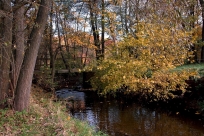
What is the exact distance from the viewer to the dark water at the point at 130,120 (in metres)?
7.85

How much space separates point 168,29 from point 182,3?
2.77 feet

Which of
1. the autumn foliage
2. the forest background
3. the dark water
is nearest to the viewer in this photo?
the forest background

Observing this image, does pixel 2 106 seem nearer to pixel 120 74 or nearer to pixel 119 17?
pixel 120 74

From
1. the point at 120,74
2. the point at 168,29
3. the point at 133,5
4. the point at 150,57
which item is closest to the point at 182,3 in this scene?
the point at 168,29

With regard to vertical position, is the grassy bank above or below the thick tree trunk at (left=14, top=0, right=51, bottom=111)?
below

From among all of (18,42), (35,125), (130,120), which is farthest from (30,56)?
(130,120)

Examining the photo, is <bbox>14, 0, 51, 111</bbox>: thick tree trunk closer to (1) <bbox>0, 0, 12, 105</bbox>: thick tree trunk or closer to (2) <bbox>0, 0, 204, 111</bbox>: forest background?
(2) <bbox>0, 0, 204, 111</bbox>: forest background

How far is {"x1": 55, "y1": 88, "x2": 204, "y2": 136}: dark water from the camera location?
785cm

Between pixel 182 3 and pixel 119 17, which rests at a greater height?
pixel 119 17

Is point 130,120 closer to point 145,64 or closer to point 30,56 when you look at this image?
point 145,64

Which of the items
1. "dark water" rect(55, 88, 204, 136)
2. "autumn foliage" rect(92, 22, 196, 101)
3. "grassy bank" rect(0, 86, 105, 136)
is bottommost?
"dark water" rect(55, 88, 204, 136)

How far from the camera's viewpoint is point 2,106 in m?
6.46

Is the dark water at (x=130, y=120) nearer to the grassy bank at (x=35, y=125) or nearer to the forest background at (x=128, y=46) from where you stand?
the forest background at (x=128, y=46)

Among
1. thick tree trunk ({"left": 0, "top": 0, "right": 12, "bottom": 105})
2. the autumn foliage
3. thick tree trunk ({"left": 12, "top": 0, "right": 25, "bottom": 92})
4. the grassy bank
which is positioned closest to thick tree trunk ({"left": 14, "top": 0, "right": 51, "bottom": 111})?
the grassy bank
